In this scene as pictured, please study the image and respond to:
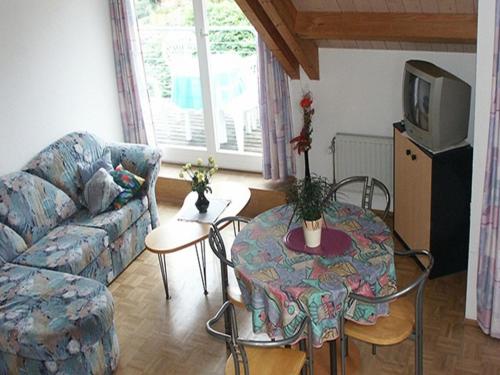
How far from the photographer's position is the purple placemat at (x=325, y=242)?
378cm

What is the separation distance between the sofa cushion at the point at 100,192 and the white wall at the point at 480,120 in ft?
8.84

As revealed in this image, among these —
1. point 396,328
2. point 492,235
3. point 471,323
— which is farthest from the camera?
point 471,323

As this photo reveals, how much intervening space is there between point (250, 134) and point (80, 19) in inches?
71.5

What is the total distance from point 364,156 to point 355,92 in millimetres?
525

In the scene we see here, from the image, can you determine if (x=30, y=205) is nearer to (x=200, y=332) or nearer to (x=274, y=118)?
(x=200, y=332)

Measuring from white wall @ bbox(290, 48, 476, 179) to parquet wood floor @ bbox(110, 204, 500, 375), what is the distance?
1240 millimetres

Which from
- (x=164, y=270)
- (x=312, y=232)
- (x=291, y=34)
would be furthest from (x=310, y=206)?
(x=291, y=34)

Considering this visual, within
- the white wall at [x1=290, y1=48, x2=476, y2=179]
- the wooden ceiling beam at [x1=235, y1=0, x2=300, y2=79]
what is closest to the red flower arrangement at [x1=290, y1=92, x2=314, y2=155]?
the white wall at [x1=290, y1=48, x2=476, y2=179]

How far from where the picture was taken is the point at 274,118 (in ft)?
19.6

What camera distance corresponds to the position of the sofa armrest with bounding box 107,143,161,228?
5.67 metres

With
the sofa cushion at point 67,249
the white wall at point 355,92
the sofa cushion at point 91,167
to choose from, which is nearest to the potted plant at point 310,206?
the sofa cushion at point 67,249

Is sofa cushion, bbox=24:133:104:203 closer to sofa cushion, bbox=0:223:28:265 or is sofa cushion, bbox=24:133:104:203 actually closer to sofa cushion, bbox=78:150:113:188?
sofa cushion, bbox=78:150:113:188

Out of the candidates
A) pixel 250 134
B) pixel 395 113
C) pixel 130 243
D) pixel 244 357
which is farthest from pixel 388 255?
pixel 250 134

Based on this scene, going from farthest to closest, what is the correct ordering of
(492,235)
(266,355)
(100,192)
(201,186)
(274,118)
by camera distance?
(274,118), (100,192), (201,186), (492,235), (266,355)
